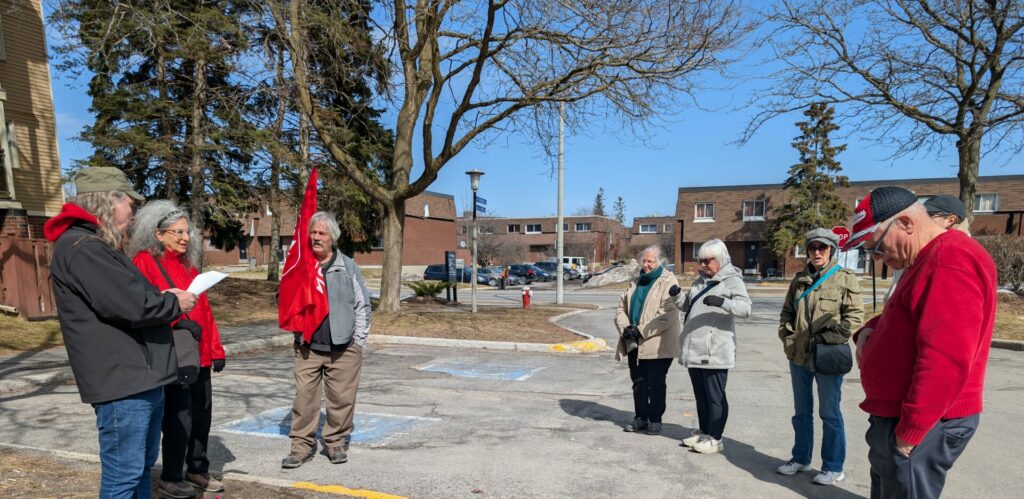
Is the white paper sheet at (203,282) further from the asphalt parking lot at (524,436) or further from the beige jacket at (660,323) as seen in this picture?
the beige jacket at (660,323)

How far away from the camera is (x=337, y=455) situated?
4.91 metres

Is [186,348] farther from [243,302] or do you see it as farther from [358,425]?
[243,302]

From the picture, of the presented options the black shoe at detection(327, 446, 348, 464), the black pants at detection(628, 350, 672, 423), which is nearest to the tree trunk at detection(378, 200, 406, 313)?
the black pants at detection(628, 350, 672, 423)

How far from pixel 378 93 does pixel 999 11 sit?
47.7 feet

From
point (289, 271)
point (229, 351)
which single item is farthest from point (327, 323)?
point (229, 351)

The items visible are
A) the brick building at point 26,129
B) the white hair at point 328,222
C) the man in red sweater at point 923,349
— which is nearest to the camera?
the man in red sweater at point 923,349

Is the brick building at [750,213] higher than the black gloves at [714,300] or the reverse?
higher

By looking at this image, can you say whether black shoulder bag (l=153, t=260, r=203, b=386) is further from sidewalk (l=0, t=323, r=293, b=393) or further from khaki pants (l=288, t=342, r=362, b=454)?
sidewalk (l=0, t=323, r=293, b=393)

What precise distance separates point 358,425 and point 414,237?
4772cm

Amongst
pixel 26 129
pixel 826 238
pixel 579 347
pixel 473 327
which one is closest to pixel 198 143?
pixel 26 129

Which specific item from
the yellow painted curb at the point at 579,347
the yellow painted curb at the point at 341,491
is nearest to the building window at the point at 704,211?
the yellow painted curb at the point at 579,347

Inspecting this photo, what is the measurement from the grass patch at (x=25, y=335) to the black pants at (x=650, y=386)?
32.5ft

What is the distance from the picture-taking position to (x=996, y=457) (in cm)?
529

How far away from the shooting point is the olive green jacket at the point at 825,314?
458 centimetres
